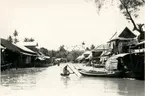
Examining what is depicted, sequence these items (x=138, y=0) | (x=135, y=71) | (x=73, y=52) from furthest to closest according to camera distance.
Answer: (x=73, y=52)
(x=135, y=71)
(x=138, y=0)

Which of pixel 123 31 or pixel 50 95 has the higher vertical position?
pixel 123 31

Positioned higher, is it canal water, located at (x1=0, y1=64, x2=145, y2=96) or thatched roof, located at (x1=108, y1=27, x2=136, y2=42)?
thatched roof, located at (x1=108, y1=27, x2=136, y2=42)

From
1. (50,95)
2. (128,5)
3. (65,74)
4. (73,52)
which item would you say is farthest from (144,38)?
(73,52)

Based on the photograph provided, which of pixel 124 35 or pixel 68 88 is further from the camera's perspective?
pixel 124 35

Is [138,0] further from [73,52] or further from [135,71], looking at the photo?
[73,52]

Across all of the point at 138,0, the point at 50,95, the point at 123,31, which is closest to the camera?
the point at 50,95

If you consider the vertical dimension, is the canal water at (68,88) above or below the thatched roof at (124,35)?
below

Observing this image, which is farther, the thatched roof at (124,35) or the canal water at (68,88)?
the thatched roof at (124,35)

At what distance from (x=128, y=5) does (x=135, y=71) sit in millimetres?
5668

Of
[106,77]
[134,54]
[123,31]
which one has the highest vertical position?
[123,31]

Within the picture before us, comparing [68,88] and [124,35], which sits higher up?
[124,35]

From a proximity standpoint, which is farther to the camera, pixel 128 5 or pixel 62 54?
pixel 62 54

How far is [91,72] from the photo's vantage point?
27609 mm

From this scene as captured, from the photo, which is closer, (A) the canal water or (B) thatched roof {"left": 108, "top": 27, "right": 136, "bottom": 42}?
(A) the canal water
